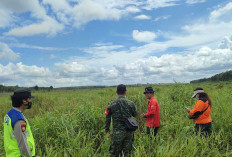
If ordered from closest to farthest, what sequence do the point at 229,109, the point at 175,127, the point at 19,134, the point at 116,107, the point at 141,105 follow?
the point at 19,134 < the point at 116,107 < the point at 175,127 < the point at 229,109 < the point at 141,105

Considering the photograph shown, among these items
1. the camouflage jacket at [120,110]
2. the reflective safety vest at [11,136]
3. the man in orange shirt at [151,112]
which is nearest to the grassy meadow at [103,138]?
the man in orange shirt at [151,112]

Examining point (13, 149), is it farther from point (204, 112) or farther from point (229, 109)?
point (229, 109)

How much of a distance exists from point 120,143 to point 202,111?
2201mm

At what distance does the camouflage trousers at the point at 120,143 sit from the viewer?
3393 mm

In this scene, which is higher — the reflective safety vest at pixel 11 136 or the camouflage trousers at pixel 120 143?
the reflective safety vest at pixel 11 136

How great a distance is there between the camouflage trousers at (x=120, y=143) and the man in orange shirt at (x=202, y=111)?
1795mm

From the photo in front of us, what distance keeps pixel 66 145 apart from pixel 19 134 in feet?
5.35

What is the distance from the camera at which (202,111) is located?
13.0ft

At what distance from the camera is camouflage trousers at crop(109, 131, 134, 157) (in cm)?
339

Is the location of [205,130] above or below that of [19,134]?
below

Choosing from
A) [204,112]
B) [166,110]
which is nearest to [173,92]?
[166,110]

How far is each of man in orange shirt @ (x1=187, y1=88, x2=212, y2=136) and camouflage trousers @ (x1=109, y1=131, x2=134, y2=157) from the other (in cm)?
179

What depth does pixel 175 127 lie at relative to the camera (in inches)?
189

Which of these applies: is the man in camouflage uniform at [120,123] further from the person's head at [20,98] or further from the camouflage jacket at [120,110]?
the person's head at [20,98]
